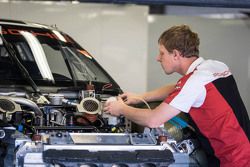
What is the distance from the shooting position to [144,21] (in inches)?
352

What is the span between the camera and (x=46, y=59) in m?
4.40

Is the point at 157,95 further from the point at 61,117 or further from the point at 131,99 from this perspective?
the point at 61,117

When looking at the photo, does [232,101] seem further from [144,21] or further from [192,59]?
[144,21]

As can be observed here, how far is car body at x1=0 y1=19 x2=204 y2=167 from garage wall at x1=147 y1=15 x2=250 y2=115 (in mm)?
4624

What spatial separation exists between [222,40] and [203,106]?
262 inches

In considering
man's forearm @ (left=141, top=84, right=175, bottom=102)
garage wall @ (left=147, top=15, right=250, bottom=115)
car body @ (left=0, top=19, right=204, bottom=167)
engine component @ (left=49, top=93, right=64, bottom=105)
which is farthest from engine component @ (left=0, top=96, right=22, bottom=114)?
garage wall @ (left=147, top=15, right=250, bottom=115)

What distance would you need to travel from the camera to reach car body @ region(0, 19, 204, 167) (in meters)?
2.65

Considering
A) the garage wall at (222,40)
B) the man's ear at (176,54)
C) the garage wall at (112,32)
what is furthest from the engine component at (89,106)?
the garage wall at (222,40)

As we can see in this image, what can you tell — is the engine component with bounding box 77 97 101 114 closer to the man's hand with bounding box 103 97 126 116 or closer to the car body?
the car body

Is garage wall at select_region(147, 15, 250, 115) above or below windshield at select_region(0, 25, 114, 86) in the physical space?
above

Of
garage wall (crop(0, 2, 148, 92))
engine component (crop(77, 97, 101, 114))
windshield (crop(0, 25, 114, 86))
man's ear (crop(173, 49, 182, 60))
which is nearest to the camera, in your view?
man's ear (crop(173, 49, 182, 60))

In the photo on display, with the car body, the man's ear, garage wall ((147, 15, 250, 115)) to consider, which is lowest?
the car body

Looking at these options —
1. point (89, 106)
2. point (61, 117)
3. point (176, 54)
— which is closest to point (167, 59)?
point (176, 54)

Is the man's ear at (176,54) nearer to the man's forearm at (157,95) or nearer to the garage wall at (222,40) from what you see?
the man's forearm at (157,95)
